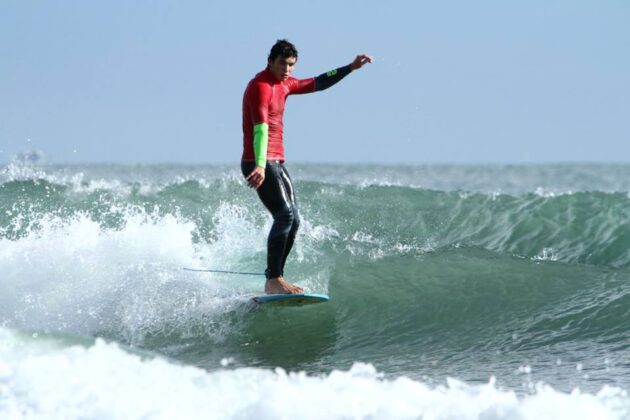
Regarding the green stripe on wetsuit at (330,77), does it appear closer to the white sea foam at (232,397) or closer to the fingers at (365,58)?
the fingers at (365,58)

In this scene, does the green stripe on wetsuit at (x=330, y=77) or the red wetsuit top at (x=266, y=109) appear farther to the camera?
the green stripe on wetsuit at (x=330, y=77)

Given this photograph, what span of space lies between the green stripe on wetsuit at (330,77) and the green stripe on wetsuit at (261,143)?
3.17ft

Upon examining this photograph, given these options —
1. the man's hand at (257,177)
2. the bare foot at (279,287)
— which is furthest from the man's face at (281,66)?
the bare foot at (279,287)

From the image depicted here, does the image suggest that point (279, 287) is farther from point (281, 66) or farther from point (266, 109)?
point (281, 66)

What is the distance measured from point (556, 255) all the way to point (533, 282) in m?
1.86

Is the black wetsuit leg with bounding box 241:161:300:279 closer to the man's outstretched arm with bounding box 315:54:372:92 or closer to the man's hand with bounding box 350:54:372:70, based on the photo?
the man's outstretched arm with bounding box 315:54:372:92

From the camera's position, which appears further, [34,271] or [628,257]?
[628,257]

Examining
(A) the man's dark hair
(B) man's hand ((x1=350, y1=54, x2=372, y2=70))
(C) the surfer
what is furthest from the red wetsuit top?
(B) man's hand ((x1=350, y1=54, x2=372, y2=70))

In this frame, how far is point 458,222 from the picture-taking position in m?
13.2

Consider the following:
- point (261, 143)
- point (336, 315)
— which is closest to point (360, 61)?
point (261, 143)

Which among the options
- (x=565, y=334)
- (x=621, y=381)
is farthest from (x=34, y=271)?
(x=621, y=381)

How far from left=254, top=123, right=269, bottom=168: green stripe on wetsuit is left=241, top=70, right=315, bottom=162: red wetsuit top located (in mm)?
63

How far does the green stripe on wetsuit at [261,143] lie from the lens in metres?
6.84

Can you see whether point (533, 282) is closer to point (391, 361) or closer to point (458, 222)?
point (391, 361)
